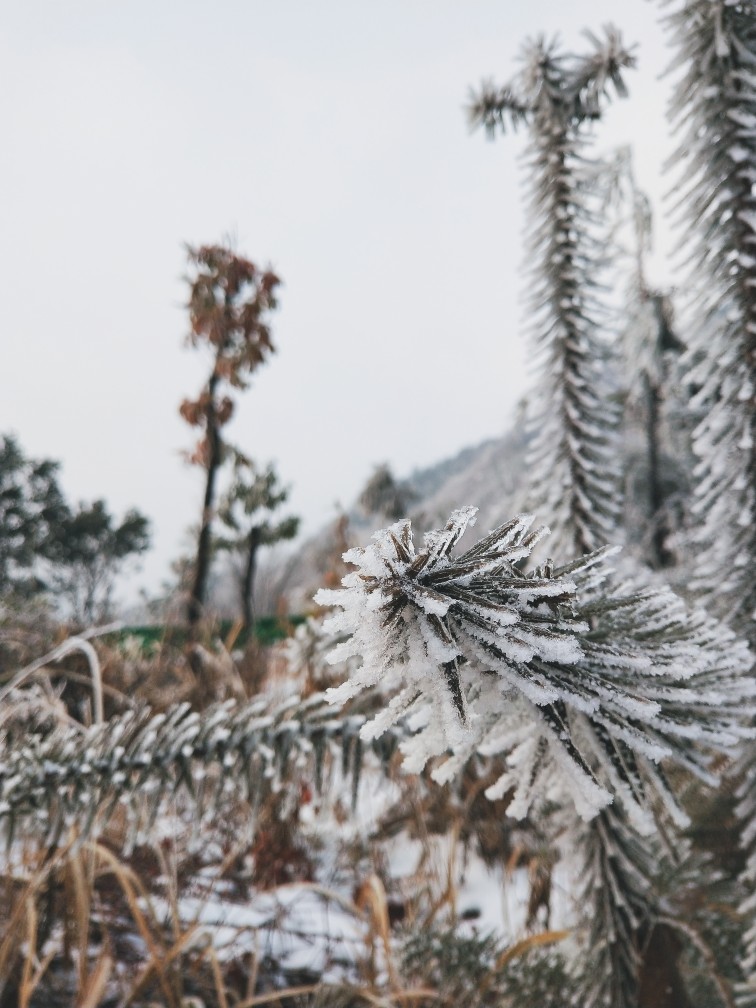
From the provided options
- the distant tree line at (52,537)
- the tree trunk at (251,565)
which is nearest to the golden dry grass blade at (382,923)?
the tree trunk at (251,565)

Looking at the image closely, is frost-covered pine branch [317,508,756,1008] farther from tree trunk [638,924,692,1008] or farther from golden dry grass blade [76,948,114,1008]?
golden dry grass blade [76,948,114,1008]

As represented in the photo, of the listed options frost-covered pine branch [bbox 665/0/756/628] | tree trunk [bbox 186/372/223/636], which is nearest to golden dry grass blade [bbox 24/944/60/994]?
frost-covered pine branch [bbox 665/0/756/628]

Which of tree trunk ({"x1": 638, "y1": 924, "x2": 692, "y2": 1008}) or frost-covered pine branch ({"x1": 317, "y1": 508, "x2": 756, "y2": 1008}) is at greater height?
frost-covered pine branch ({"x1": 317, "y1": 508, "x2": 756, "y2": 1008})

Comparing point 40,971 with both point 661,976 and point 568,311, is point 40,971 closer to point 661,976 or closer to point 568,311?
point 661,976

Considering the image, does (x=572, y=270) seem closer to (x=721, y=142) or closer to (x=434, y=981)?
(x=721, y=142)

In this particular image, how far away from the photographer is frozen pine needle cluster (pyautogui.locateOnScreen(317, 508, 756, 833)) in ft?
0.89

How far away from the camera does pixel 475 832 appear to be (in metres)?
2.03

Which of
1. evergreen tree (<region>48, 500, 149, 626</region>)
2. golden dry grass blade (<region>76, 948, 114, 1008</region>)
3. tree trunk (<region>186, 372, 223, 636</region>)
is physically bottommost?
golden dry grass blade (<region>76, 948, 114, 1008</region>)

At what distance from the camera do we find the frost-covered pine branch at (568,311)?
2.33 ft

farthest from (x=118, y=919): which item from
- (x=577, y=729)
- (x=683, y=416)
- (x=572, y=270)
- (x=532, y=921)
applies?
(x=683, y=416)

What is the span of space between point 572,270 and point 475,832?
1877 millimetres

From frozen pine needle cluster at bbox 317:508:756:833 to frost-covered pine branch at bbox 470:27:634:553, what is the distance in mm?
319

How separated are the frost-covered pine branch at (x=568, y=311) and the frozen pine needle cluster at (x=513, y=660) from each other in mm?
319

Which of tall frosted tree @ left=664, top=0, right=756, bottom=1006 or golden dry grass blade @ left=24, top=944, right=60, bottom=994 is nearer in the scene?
tall frosted tree @ left=664, top=0, right=756, bottom=1006
